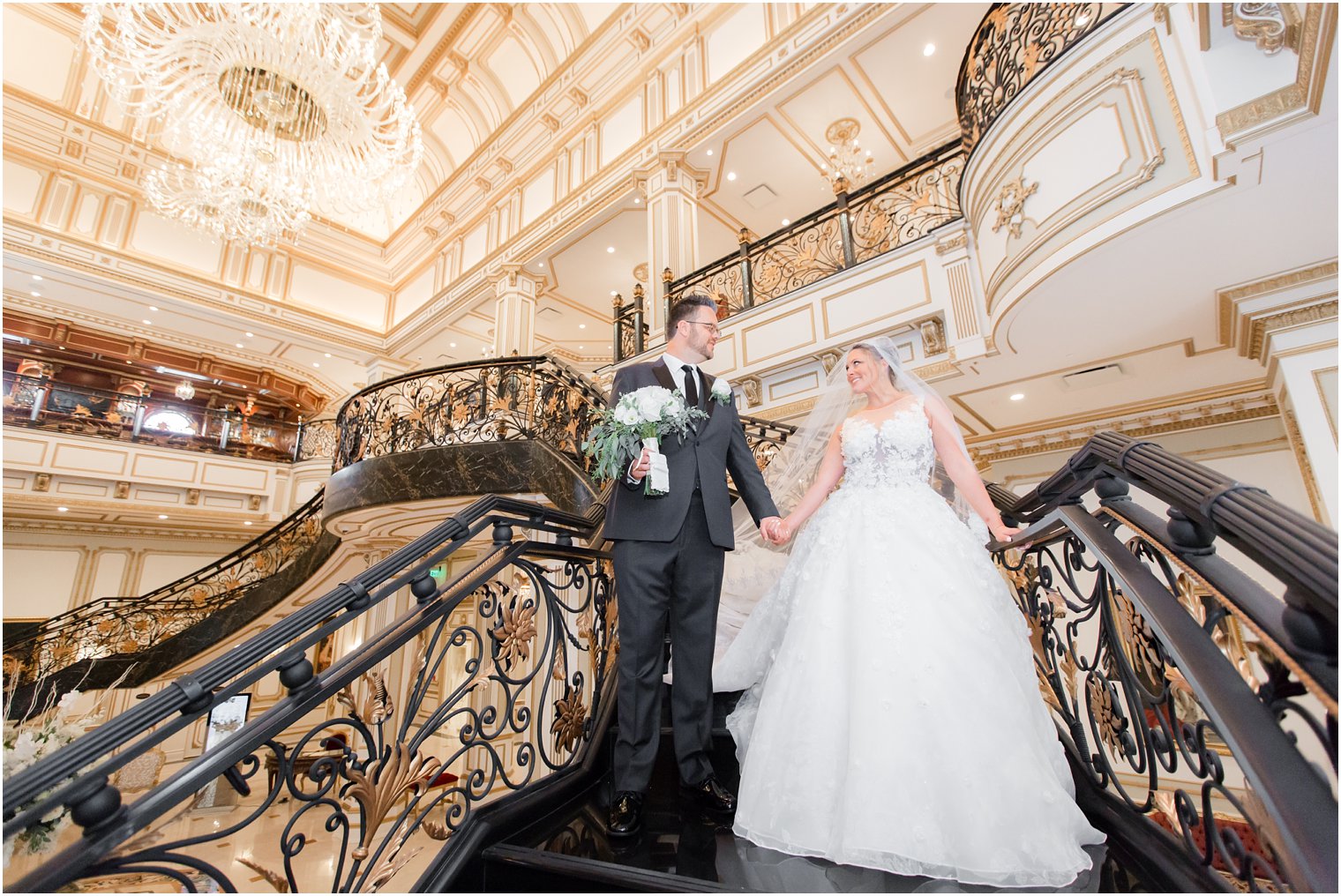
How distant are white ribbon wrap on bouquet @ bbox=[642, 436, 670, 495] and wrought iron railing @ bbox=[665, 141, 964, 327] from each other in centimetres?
453

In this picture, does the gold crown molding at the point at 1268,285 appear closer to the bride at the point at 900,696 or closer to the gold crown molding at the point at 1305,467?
the gold crown molding at the point at 1305,467

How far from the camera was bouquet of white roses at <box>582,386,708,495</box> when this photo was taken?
6.47 feet

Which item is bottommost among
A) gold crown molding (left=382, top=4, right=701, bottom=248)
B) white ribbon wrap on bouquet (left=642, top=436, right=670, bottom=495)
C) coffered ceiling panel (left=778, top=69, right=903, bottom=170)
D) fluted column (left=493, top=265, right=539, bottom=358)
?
white ribbon wrap on bouquet (left=642, top=436, right=670, bottom=495)

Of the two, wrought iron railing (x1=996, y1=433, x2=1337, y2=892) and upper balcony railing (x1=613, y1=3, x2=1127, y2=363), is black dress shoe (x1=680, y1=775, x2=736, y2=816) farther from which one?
upper balcony railing (x1=613, y1=3, x2=1127, y2=363)

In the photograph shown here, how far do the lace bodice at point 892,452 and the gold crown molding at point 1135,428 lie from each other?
Answer: 3.36 m

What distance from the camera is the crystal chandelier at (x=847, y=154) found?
28.0ft

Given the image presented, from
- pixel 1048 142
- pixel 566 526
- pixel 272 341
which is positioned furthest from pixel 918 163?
pixel 272 341

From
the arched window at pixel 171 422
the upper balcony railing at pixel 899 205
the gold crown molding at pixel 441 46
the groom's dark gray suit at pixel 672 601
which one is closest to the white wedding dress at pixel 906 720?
the groom's dark gray suit at pixel 672 601

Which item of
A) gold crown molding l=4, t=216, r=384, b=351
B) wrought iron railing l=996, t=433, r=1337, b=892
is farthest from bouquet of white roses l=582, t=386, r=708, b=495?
gold crown molding l=4, t=216, r=384, b=351

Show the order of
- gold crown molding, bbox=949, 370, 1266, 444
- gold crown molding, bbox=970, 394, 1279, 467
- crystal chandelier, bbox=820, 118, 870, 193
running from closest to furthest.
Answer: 1. gold crown molding, bbox=949, 370, 1266, 444
2. gold crown molding, bbox=970, 394, 1279, 467
3. crystal chandelier, bbox=820, 118, 870, 193

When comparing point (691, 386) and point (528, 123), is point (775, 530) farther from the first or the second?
point (528, 123)

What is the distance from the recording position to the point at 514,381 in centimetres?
607

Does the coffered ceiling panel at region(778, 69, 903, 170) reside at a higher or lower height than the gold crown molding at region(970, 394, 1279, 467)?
higher

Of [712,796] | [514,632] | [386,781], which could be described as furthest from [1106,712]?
[386,781]
